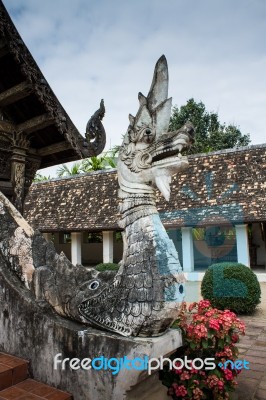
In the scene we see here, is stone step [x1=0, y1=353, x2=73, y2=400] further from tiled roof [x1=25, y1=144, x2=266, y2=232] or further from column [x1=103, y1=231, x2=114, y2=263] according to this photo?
column [x1=103, y1=231, x2=114, y2=263]

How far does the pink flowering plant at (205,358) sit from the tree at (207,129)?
23455 mm

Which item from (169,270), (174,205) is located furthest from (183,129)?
(174,205)

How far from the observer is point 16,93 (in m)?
4.36

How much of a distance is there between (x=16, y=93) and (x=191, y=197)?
8714 millimetres

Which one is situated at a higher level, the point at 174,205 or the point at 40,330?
the point at 174,205

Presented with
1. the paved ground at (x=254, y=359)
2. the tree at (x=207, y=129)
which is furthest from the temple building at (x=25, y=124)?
the tree at (x=207, y=129)

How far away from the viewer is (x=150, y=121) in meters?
2.46

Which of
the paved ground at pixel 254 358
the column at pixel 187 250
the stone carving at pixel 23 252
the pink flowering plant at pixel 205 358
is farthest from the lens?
the column at pixel 187 250

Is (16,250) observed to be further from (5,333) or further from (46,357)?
(46,357)

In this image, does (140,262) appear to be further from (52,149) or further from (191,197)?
(191,197)

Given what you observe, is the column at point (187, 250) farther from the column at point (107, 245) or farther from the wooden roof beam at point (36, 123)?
the wooden roof beam at point (36, 123)

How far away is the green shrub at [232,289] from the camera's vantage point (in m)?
6.78

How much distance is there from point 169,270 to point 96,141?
2.88m

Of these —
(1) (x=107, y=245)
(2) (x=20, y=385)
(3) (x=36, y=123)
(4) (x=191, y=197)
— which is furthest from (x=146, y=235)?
(1) (x=107, y=245)
